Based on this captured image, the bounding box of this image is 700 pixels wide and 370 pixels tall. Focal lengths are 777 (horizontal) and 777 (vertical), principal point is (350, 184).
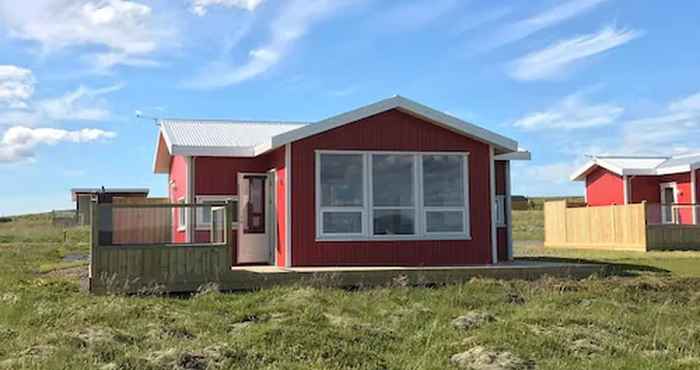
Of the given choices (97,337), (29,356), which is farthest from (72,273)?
(29,356)

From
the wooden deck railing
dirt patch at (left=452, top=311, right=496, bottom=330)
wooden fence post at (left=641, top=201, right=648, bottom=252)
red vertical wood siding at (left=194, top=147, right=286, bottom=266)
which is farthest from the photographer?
wooden fence post at (left=641, top=201, right=648, bottom=252)

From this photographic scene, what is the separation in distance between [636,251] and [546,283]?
12.0 meters

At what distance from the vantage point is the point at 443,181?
52.6 feet

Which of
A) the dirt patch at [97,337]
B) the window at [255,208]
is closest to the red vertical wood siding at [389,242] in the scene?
the window at [255,208]

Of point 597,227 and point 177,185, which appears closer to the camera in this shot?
point 177,185

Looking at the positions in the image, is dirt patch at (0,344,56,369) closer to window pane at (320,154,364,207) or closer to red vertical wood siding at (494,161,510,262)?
window pane at (320,154,364,207)

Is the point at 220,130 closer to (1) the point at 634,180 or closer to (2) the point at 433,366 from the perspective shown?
(2) the point at 433,366

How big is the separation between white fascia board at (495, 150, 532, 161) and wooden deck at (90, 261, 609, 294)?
3.26 m

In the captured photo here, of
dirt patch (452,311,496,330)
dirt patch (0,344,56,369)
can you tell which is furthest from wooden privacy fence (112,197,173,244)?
dirt patch (452,311,496,330)

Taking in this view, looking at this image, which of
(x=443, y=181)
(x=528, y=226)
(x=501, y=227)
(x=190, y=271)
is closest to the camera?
(x=190, y=271)

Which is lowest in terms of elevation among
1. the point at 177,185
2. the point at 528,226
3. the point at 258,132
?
the point at 528,226

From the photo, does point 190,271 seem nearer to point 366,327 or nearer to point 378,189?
point 378,189

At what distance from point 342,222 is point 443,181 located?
2330 millimetres

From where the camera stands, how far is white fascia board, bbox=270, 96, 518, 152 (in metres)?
14.9
